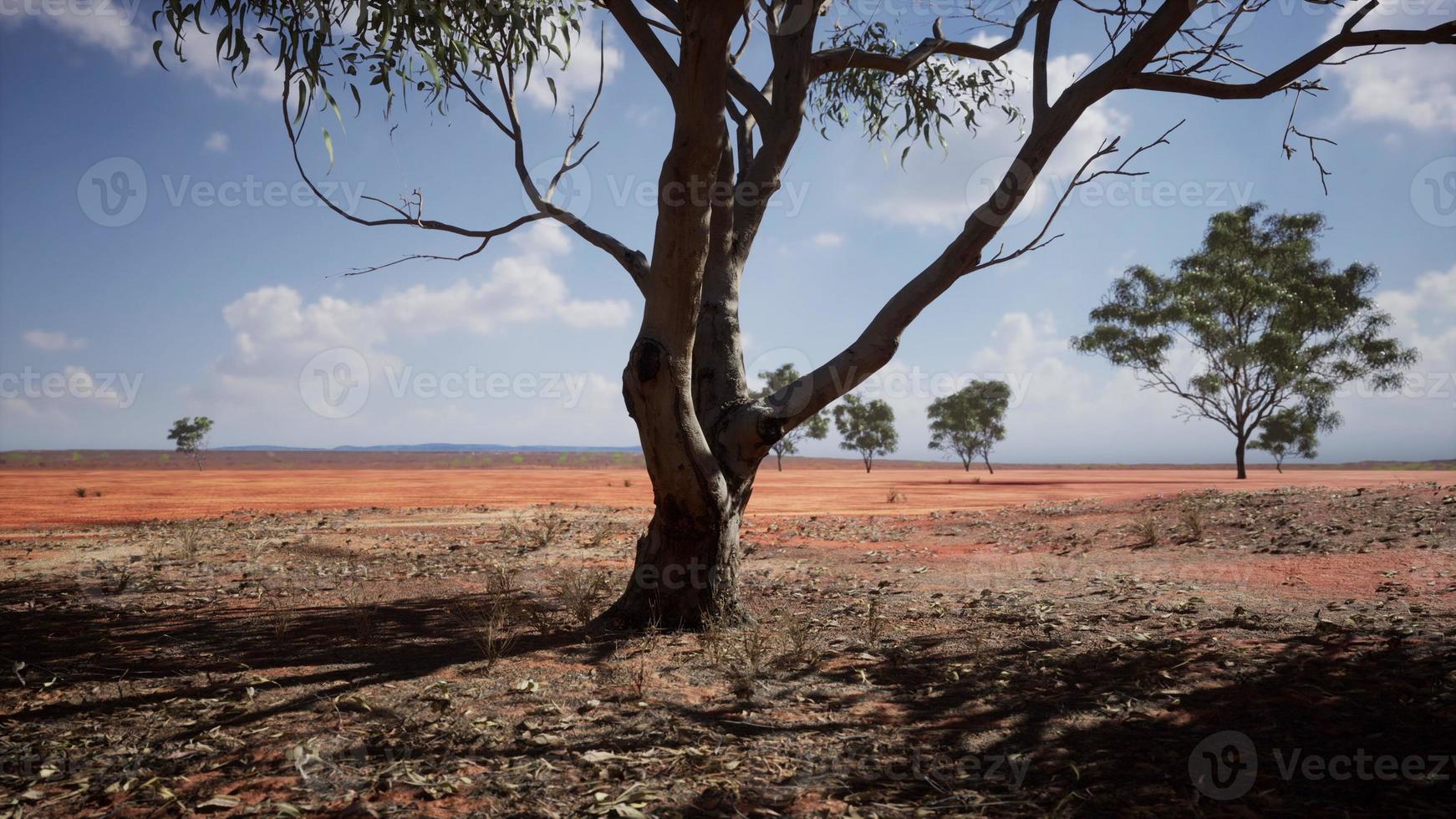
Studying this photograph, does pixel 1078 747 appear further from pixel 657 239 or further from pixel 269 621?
pixel 269 621

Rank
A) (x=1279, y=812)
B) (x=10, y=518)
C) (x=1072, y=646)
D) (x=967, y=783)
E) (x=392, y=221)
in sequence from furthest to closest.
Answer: (x=10, y=518) → (x=392, y=221) → (x=1072, y=646) → (x=967, y=783) → (x=1279, y=812)

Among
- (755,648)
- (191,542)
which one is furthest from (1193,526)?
(191,542)

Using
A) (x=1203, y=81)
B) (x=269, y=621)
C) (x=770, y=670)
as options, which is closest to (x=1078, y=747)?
(x=770, y=670)

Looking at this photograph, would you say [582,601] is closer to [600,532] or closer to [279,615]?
[279,615]

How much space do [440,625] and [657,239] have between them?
3.45 meters

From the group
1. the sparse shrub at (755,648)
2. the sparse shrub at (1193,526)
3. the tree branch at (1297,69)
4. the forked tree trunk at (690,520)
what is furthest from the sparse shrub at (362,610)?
the sparse shrub at (1193,526)

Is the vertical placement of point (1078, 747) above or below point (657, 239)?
below

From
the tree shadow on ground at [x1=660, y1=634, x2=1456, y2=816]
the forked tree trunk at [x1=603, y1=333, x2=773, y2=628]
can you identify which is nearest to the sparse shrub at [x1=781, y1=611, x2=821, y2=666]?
the tree shadow on ground at [x1=660, y1=634, x2=1456, y2=816]

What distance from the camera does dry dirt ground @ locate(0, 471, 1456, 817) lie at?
301cm

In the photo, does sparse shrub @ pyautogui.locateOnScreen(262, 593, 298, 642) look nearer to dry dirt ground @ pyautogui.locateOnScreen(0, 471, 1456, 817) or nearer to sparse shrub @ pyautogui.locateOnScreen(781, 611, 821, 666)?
dry dirt ground @ pyautogui.locateOnScreen(0, 471, 1456, 817)

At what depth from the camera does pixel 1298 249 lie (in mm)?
31594

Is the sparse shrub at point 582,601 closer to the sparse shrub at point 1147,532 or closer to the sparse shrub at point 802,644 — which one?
the sparse shrub at point 802,644

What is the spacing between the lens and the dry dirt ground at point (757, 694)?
3010 mm

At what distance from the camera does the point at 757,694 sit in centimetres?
418
